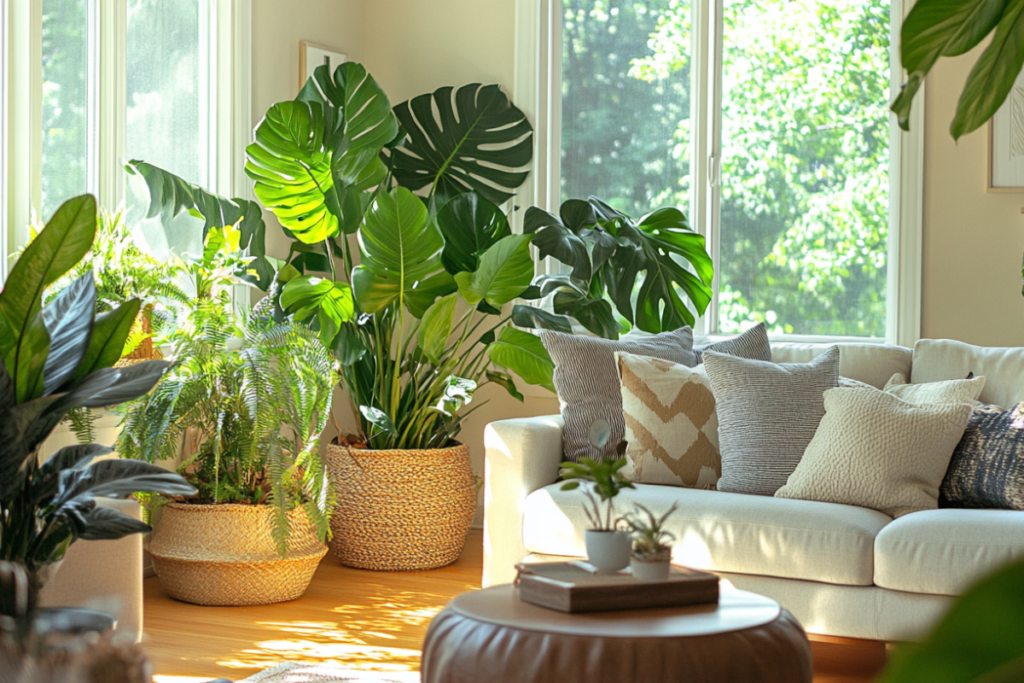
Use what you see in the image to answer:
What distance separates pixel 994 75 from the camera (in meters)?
0.63

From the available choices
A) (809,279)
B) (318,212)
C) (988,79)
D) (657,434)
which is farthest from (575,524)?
(988,79)

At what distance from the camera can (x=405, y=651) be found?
3.06 meters

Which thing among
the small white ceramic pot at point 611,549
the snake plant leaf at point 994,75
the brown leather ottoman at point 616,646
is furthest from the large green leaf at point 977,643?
the small white ceramic pot at point 611,549

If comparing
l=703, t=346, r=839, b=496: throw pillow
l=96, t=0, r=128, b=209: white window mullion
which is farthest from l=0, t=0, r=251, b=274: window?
l=703, t=346, r=839, b=496: throw pillow

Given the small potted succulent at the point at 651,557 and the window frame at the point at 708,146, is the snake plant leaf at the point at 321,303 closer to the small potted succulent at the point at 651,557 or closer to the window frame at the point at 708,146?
the window frame at the point at 708,146

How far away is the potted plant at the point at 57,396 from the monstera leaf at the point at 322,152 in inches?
63.2

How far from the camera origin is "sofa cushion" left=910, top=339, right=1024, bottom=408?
3.24m

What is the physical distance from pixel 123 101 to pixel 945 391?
2.96 meters

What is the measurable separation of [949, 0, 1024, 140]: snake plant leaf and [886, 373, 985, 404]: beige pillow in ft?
8.63

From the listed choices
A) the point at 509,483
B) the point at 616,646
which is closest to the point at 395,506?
the point at 509,483

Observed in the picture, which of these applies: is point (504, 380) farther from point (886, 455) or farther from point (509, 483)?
point (886, 455)

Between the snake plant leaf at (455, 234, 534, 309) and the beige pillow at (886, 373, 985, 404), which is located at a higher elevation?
the snake plant leaf at (455, 234, 534, 309)

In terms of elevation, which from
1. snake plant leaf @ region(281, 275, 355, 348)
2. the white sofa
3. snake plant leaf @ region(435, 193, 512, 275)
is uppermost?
snake plant leaf @ region(435, 193, 512, 275)

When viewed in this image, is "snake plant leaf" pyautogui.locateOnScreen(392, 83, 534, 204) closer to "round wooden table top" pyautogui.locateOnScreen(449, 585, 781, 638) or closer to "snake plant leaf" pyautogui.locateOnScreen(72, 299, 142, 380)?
"snake plant leaf" pyautogui.locateOnScreen(72, 299, 142, 380)
